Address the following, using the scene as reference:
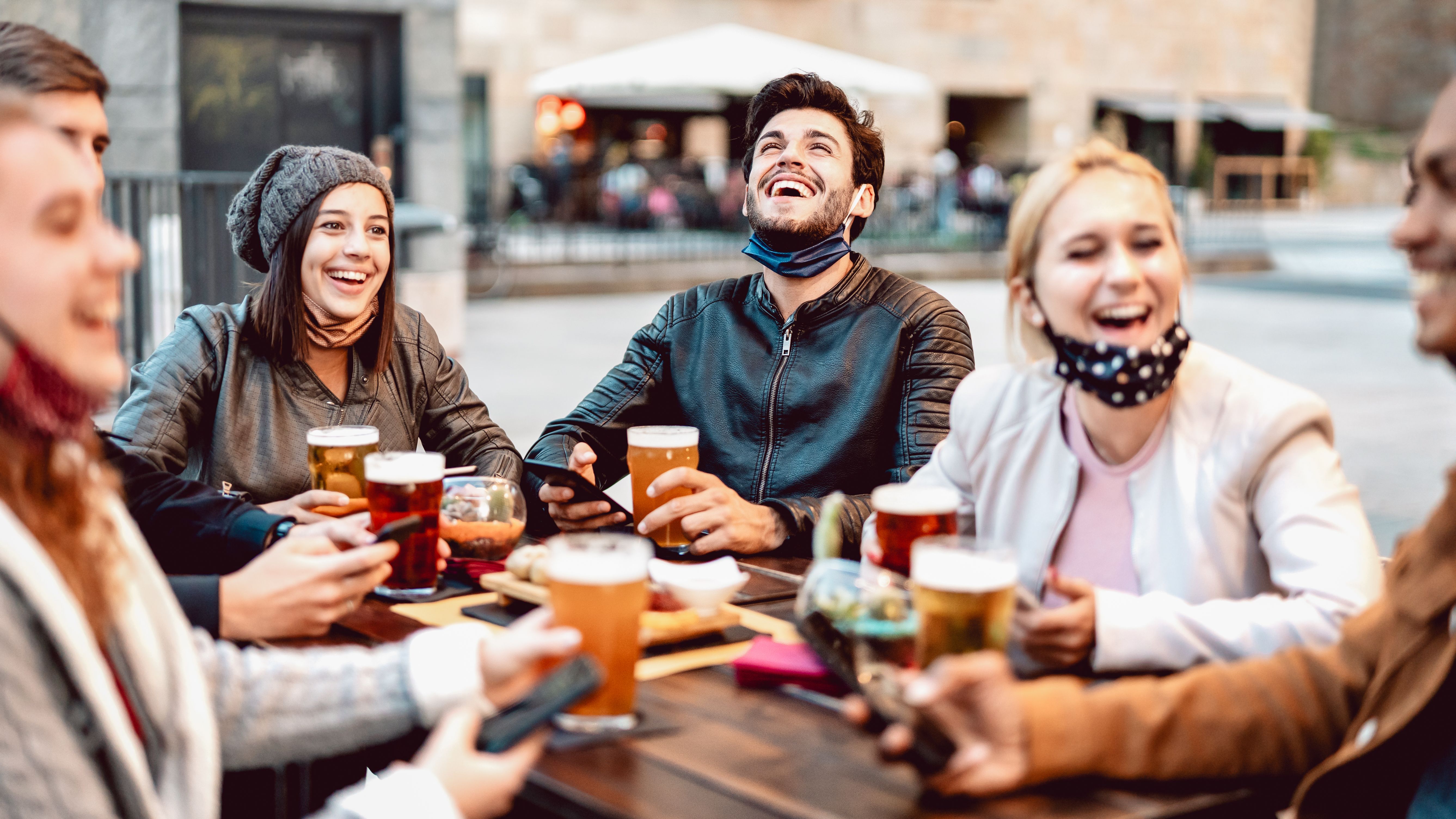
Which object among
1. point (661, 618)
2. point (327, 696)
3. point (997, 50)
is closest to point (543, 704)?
point (327, 696)

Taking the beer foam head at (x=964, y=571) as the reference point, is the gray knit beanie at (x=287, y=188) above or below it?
above

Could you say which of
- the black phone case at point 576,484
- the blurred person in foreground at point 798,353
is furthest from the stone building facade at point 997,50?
the black phone case at point 576,484

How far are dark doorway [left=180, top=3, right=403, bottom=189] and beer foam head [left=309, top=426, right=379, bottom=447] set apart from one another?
706 cm

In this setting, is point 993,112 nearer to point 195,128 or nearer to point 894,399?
point 195,128

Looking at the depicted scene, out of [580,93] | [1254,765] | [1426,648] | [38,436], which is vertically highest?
[580,93]

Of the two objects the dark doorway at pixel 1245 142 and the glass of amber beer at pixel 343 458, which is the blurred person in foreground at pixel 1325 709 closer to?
the glass of amber beer at pixel 343 458

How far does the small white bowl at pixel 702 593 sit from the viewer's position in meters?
2.06

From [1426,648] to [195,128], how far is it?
8696mm

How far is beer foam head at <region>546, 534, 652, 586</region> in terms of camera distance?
162cm

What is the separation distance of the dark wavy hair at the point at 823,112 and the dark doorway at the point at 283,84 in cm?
647

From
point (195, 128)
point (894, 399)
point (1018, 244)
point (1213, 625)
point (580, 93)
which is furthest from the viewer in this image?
point (580, 93)

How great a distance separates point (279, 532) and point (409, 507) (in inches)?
13.4

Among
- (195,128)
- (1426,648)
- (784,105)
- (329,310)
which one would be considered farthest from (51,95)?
(195,128)

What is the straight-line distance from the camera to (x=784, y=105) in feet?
11.2
